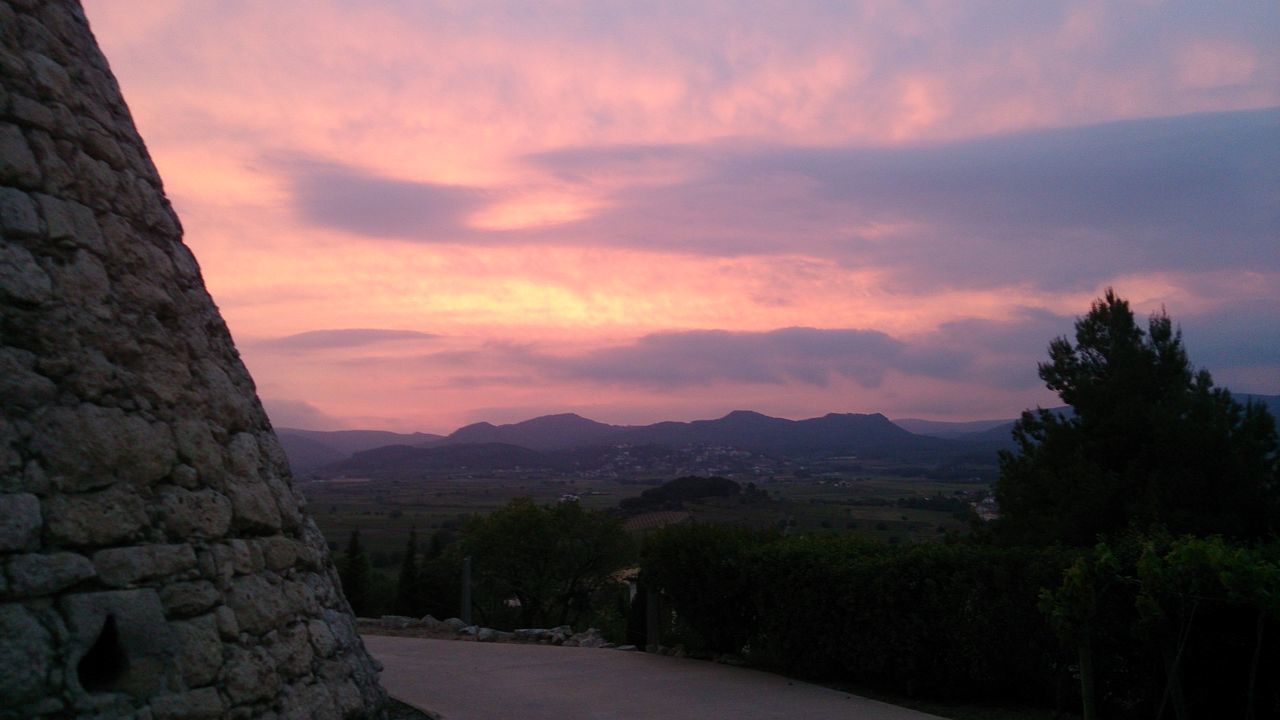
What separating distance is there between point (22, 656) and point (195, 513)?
3.51ft

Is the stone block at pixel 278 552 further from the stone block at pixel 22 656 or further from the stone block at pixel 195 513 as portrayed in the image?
Result: the stone block at pixel 22 656

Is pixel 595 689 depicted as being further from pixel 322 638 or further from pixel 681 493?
pixel 681 493

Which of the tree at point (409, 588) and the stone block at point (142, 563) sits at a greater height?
the stone block at point (142, 563)

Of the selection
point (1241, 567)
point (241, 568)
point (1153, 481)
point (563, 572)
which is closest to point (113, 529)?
point (241, 568)

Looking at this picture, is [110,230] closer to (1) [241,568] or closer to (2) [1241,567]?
(1) [241,568]

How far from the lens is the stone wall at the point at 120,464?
141 inches

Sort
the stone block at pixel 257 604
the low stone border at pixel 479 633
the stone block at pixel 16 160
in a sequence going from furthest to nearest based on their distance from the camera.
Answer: the low stone border at pixel 479 633 → the stone block at pixel 257 604 → the stone block at pixel 16 160

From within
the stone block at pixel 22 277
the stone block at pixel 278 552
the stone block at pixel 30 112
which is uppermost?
the stone block at pixel 30 112

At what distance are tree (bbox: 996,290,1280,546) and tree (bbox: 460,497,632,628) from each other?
9.94 meters

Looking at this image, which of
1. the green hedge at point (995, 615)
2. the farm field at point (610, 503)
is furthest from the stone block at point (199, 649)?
the farm field at point (610, 503)

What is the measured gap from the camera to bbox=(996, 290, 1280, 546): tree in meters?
14.1

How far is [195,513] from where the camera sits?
4.34 m

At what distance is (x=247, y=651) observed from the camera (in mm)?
4344

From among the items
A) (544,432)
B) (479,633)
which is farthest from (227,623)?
(544,432)
